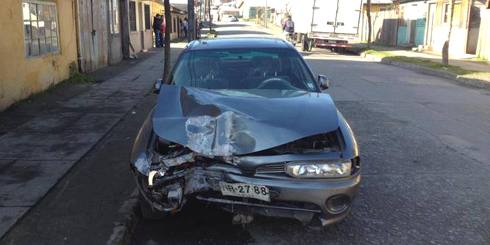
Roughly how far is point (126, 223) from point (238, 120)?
1.25 m

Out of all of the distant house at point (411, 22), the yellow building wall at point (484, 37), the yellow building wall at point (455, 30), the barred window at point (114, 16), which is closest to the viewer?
the barred window at point (114, 16)

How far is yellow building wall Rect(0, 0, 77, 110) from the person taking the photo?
374 inches

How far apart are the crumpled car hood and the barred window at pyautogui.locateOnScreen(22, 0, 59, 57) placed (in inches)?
→ 283

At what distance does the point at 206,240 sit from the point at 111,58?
15597 mm

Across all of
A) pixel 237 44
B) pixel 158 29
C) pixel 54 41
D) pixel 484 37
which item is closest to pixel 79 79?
pixel 54 41

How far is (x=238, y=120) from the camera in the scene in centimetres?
421

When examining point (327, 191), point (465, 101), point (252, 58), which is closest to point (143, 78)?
point (465, 101)

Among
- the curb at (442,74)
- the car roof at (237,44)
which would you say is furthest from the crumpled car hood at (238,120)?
the curb at (442,74)

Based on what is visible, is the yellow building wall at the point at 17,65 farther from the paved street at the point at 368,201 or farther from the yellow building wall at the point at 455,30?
the yellow building wall at the point at 455,30

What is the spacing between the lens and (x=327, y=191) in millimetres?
3908

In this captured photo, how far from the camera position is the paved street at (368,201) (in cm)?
435

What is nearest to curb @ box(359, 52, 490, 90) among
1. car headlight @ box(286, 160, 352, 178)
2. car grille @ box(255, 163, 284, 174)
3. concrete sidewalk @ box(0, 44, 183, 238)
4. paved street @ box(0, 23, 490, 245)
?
paved street @ box(0, 23, 490, 245)

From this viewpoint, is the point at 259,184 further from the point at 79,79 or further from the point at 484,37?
the point at 484,37

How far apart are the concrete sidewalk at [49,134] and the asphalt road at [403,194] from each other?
4.35 ft
